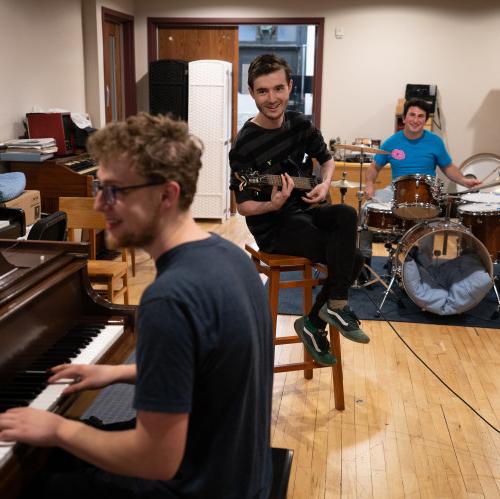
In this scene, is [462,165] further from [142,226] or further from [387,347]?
[142,226]

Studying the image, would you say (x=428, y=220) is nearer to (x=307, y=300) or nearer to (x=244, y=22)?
(x=307, y=300)

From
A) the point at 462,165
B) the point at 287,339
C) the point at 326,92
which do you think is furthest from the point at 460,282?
the point at 326,92

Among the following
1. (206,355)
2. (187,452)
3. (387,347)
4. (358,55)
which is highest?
(358,55)

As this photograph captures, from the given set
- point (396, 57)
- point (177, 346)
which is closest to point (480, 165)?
point (396, 57)

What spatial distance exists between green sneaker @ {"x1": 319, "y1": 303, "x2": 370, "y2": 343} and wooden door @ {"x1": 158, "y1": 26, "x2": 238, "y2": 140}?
5171mm

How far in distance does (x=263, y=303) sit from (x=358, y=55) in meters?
6.34

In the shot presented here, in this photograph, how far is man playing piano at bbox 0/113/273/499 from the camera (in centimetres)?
109

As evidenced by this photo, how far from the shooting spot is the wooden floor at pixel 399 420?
8.17ft

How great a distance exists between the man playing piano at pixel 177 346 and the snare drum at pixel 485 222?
11.0 ft

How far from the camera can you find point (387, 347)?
3826 millimetres

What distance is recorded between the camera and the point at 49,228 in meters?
2.95

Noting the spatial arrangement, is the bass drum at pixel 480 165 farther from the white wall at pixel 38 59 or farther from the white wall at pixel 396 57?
the white wall at pixel 38 59

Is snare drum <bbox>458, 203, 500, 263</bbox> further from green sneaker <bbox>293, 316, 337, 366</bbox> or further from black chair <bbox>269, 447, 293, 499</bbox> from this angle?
black chair <bbox>269, 447, 293, 499</bbox>

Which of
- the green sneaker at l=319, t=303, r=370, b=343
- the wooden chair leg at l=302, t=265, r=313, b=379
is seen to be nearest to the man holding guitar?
the green sneaker at l=319, t=303, r=370, b=343
